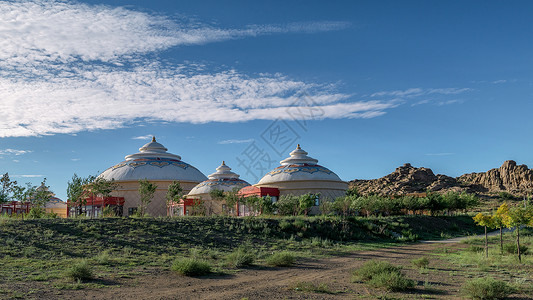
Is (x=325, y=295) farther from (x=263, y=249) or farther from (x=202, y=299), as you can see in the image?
(x=263, y=249)

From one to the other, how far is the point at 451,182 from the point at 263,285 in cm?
10311

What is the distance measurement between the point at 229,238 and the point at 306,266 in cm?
742

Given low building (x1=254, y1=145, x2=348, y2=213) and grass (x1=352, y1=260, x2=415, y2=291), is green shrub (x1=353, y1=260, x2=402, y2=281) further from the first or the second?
low building (x1=254, y1=145, x2=348, y2=213)

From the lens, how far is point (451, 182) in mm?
105062

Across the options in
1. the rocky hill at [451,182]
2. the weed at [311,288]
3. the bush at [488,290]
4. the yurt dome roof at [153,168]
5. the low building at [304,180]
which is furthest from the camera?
the rocky hill at [451,182]

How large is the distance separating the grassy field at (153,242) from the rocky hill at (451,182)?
2776 inches

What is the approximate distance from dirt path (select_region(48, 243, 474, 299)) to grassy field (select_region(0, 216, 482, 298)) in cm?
87

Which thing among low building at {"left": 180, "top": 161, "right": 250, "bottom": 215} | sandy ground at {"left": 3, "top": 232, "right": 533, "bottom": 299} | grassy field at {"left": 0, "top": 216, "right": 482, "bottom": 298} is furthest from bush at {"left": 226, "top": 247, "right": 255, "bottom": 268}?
low building at {"left": 180, "top": 161, "right": 250, "bottom": 215}

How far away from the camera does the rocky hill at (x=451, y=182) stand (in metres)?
97.4

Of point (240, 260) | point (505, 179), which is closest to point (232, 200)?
point (240, 260)

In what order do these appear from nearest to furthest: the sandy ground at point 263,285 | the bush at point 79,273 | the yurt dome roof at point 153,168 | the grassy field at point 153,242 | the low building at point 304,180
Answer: the sandy ground at point 263,285 < the bush at point 79,273 < the grassy field at point 153,242 < the low building at point 304,180 < the yurt dome roof at point 153,168

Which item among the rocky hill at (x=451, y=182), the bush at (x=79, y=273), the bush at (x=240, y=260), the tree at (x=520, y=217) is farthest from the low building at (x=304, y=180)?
the rocky hill at (x=451, y=182)

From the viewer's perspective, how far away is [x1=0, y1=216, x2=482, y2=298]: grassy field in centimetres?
1420

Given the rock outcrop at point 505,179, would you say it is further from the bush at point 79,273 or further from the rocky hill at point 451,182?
the bush at point 79,273
